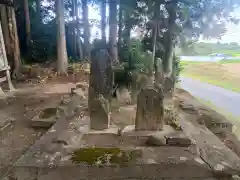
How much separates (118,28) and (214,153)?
8.43 metres

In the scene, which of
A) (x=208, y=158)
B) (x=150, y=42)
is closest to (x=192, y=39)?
(x=150, y=42)

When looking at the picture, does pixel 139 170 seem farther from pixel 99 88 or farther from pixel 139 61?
pixel 139 61

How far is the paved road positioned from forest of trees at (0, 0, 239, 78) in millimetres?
1352

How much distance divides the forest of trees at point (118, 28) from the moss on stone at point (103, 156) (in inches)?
92.1

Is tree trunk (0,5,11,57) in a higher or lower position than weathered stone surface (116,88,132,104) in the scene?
higher

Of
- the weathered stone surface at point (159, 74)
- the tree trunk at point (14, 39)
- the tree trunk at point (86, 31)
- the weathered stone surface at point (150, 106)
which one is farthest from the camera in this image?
the tree trunk at point (86, 31)

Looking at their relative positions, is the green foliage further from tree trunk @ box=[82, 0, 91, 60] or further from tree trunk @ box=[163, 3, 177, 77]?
tree trunk @ box=[82, 0, 91, 60]

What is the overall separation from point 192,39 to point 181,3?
150 centimetres

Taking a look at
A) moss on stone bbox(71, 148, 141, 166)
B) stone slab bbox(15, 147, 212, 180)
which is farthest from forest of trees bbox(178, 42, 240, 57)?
moss on stone bbox(71, 148, 141, 166)

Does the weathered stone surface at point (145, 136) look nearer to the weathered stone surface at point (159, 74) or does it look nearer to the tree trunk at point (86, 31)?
the weathered stone surface at point (159, 74)

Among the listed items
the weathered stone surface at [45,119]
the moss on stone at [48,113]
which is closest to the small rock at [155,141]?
the weathered stone surface at [45,119]

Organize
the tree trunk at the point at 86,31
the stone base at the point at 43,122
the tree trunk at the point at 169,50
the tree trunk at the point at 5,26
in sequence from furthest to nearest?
the tree trunk at the point at 86,31 < the tree trunk at the point at 5,26 < the tree trunk at the point at 169,50 < the stone base at the point at 43,122

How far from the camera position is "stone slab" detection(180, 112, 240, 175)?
326 centimetres

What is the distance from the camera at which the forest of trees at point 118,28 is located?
8.11 metres
